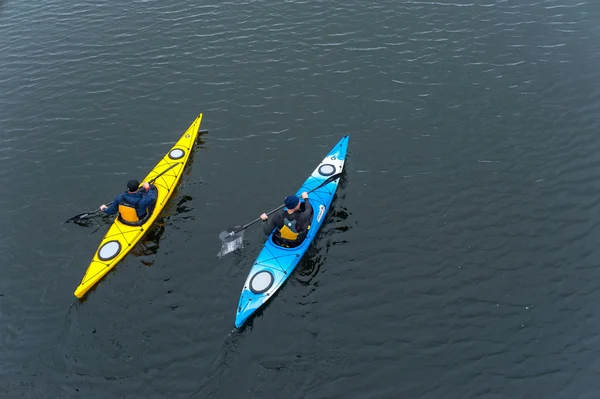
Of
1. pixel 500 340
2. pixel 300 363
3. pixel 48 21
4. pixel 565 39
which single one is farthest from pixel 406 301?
pixel 48 21

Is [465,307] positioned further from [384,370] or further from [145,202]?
[145,202]

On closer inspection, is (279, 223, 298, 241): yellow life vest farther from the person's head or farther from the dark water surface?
the dark water surface

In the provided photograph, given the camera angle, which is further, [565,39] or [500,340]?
[565,39]

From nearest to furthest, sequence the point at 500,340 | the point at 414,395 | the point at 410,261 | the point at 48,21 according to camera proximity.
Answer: the point at 414,395
the point at 500,340
the point at 410,261
the point at 48,21

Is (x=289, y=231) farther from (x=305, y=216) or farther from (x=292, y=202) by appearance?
(x=292, y=202)

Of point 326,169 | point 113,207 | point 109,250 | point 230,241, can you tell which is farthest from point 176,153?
point 326,169

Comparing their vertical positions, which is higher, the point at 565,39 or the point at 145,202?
the point at 565,39
